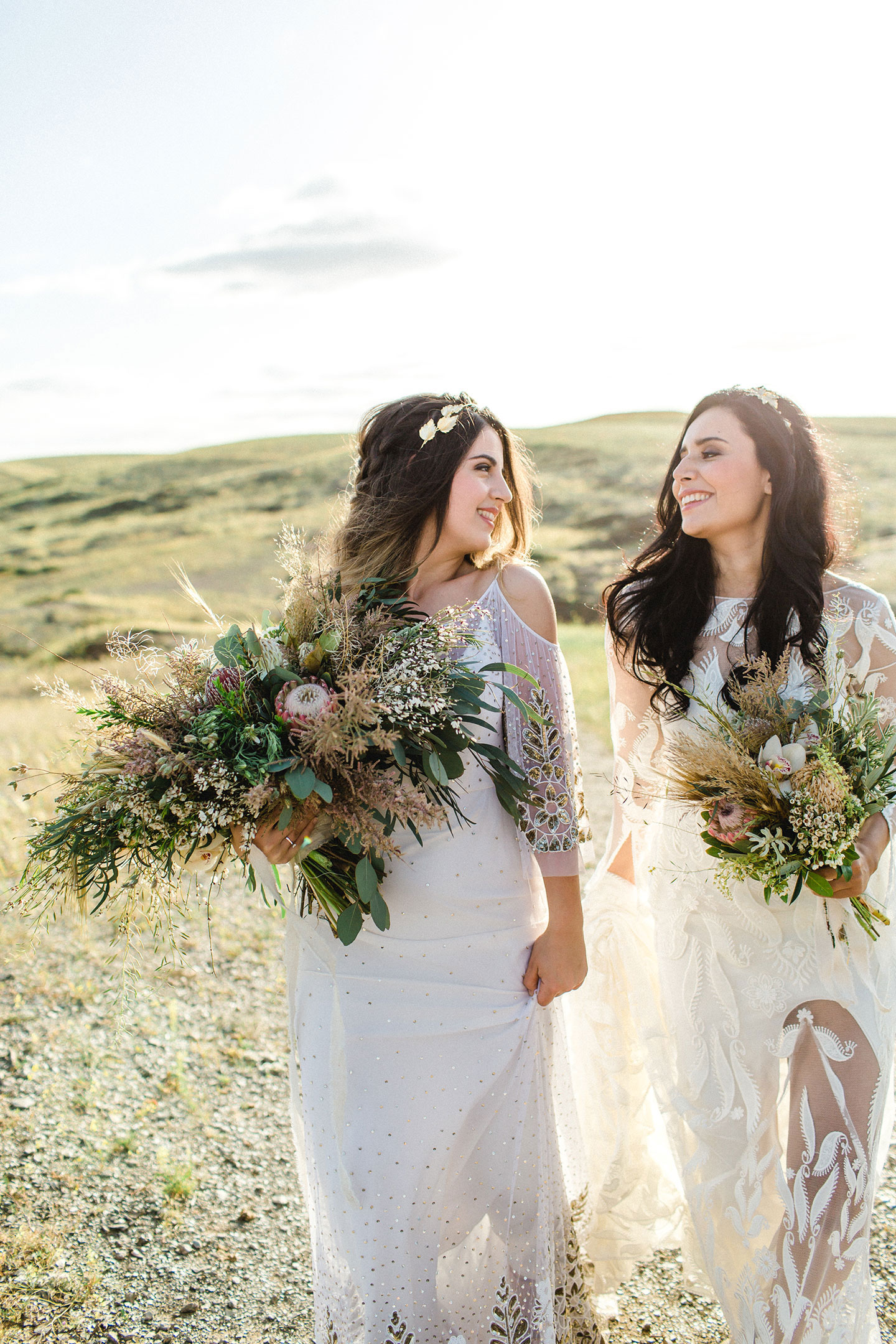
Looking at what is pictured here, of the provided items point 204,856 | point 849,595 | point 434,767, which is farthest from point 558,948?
point 849,595

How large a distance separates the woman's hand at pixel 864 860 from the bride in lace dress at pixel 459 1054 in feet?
2.37

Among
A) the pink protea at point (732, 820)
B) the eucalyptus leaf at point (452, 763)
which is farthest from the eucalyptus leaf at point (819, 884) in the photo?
the eucalyptus leaf at point (452, 763)

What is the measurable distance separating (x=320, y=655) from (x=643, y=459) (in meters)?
44.4

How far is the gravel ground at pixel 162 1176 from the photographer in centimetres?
319

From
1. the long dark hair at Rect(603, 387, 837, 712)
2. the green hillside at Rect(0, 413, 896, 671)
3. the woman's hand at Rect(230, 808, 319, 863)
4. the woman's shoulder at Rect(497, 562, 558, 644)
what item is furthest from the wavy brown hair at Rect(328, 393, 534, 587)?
the green hillside at Rect(0, 413, 896, 671)

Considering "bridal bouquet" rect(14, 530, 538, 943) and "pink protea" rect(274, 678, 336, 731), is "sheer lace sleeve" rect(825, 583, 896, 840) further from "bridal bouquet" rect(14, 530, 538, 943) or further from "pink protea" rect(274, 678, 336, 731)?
"pink protea" rect(274, 678, 336, 731)

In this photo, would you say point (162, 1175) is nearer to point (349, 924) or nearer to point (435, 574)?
point (349, 924)

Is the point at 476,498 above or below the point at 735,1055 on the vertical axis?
above

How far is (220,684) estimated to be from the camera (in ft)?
7.26

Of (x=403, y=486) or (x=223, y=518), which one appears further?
(x=223, y=518)

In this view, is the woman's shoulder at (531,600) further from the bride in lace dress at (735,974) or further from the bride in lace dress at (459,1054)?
the bride in lace dress at (735,974)

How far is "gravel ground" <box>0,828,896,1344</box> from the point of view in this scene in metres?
3.19

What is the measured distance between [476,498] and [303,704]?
1.00m

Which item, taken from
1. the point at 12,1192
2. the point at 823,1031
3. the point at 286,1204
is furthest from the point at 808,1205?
the point at 12,1192
